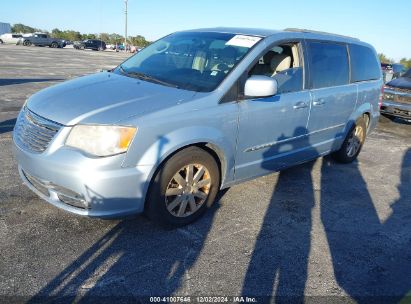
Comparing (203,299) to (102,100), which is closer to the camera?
(203,299)

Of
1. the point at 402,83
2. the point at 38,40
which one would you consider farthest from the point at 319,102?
the point at 38,40

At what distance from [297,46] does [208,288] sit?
2.93 metres

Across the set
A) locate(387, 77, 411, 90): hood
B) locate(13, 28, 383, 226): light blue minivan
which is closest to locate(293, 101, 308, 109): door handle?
locate(13, 28, 383, 226): light blue minivan

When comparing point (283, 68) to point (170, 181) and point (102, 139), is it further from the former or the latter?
point (102, 139)

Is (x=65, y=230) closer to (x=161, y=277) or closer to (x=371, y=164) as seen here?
(x=161, y=277)

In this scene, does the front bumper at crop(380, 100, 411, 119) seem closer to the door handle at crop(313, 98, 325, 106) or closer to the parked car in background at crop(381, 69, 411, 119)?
the parked car in background at crop(381, 69, 411, 119)

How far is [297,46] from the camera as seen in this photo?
4.32m

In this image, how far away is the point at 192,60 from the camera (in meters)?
3.95

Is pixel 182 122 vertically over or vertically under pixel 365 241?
over

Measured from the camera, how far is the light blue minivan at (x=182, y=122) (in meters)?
2.86

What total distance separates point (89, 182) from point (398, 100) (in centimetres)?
891

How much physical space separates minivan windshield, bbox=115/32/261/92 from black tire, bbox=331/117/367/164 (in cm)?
251

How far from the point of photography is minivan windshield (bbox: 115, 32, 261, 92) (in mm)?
3586

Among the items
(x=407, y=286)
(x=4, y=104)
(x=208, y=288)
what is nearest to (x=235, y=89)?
(x=208, y=288)
